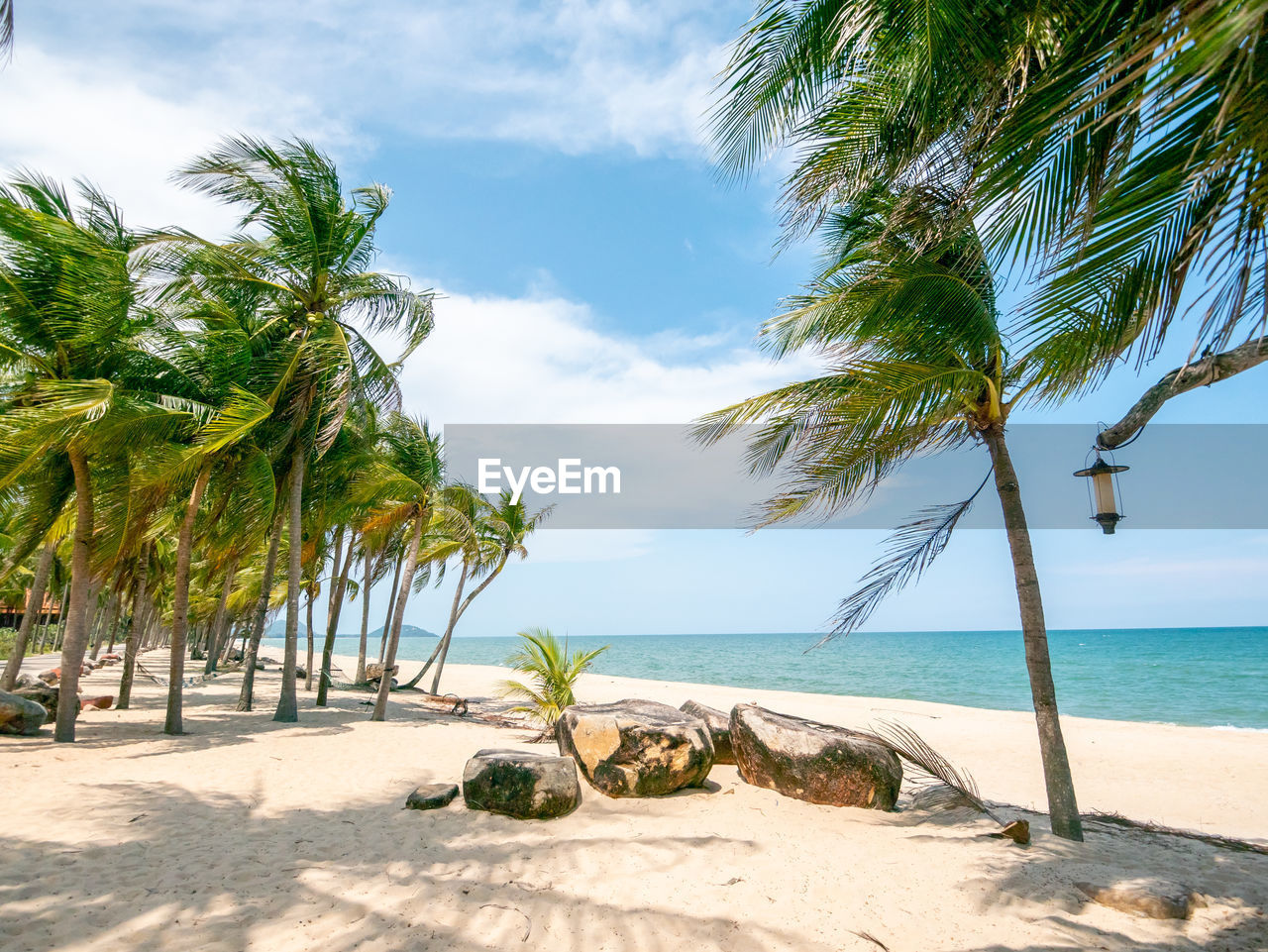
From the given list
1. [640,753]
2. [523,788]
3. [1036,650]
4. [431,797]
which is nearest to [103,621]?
[431,797]

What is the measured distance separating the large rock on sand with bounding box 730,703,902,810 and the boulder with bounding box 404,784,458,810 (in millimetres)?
2855

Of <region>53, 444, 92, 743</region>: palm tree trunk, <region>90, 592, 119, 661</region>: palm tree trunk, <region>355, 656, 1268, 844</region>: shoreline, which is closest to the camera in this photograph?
<region>355, 656, 1268, 844</region>: shoreline

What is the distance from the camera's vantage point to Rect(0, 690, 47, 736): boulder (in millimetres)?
8555

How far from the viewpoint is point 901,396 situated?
4.69 m

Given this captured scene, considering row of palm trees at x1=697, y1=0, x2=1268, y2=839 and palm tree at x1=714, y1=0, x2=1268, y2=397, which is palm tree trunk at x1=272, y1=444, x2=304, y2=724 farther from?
palm tree at x1=714, y1=0, x2=1268, y2=397

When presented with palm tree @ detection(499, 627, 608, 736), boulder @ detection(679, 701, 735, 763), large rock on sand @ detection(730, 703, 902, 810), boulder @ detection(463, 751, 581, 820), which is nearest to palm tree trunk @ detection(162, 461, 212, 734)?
palm tree @ detection(499, 627, 608, 736)

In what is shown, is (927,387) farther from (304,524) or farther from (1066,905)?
(304,524)

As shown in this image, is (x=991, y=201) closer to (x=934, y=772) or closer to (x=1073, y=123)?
(x=1073, y=123)

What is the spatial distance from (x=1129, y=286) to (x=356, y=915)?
5.07 meters

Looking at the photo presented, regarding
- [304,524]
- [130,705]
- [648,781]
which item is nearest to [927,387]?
[648,781]

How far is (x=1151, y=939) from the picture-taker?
3.55 meters

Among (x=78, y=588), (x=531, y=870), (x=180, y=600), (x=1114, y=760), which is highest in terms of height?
(x=78, y=588)

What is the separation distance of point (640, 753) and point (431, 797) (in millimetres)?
1936

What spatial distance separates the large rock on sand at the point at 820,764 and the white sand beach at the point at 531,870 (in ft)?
0.54
